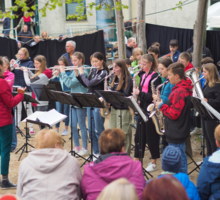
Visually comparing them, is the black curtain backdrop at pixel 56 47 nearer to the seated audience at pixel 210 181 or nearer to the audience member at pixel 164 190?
the seated audience at pixel 210 181

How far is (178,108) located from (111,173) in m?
→ 1.80

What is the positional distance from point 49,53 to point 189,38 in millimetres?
4563

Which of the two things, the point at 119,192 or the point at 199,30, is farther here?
the point at 199,30

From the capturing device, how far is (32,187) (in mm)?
2639

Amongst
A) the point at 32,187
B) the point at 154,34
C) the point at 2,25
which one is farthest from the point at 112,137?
the point at 2,25

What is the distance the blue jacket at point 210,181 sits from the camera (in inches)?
102

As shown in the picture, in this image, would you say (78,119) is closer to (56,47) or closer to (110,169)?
(110,169)

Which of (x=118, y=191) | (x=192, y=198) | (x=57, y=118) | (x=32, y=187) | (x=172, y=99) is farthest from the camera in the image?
(x=57, y=118)

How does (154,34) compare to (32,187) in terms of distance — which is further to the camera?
(154,34)

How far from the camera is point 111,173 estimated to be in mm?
2531

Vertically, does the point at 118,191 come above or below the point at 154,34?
below

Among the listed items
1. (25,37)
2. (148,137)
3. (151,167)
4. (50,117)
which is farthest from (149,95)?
(25,37)

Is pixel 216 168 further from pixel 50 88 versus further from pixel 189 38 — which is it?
pixel 189 38

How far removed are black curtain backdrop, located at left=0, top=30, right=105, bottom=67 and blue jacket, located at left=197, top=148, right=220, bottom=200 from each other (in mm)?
7313
